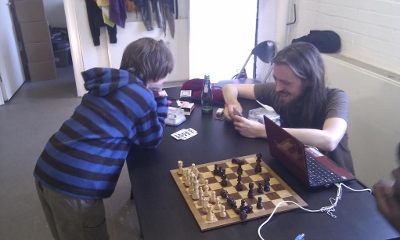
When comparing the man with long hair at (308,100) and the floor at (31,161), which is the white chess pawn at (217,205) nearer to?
the man with long hair at (308,100)

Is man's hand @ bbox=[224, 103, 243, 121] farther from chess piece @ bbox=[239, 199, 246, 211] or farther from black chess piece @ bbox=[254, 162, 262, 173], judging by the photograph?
chess piece @ bbox=[239, 199, 246, 211]

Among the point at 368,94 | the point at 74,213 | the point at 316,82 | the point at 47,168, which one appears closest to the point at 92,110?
the point at 47,168

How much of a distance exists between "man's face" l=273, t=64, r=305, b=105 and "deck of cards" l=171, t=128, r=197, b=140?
46 cm

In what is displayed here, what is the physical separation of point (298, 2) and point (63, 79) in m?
3.51

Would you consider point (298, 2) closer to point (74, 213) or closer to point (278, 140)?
point (278, 140)

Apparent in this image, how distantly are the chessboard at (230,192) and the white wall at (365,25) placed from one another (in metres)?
1.38

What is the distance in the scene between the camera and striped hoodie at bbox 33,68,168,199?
4.27 ft

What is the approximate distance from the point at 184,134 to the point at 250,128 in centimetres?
31

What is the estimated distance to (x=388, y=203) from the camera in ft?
2.11

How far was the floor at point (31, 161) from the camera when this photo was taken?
2.11 m

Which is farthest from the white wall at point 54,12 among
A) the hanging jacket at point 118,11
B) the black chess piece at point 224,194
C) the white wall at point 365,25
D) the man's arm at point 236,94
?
the black chess piece at point 224,194

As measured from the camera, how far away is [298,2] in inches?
118

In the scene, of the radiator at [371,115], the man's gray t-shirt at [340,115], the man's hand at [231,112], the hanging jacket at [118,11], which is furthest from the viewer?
the hanging jacket at [118,11]

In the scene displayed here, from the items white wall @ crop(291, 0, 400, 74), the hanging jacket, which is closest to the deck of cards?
white wall @ crop(291, 0, 400, 74)
